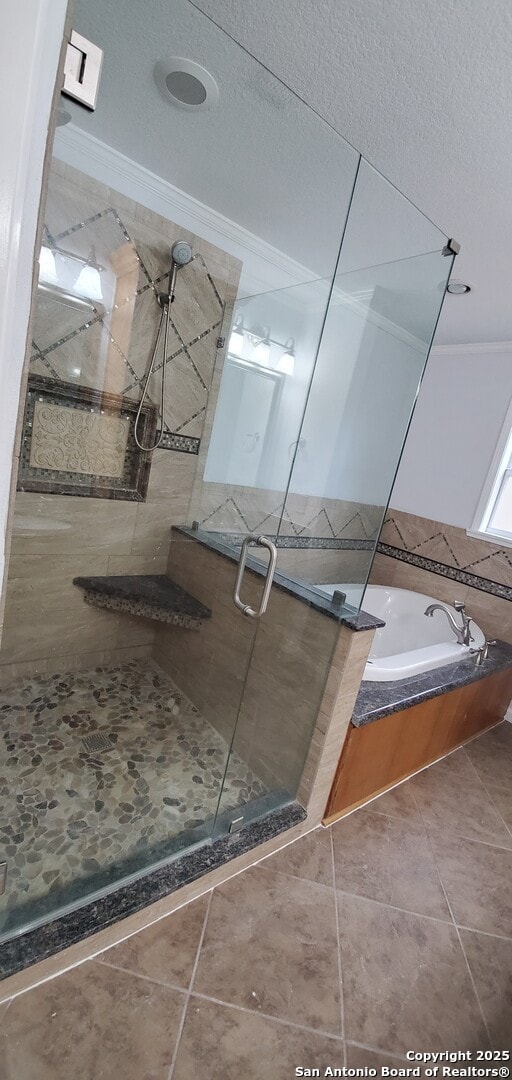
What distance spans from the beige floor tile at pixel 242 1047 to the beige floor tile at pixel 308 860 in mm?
431

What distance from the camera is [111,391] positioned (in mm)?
2080

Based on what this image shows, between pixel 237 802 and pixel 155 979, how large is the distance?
538 millimetres

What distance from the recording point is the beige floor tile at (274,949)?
1.22m

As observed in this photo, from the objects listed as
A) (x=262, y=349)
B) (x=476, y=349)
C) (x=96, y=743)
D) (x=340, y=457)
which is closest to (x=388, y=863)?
(x=96, y=743)

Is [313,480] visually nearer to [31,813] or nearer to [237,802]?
[237,802]

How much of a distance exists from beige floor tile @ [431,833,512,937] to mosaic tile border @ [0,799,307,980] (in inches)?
24.2

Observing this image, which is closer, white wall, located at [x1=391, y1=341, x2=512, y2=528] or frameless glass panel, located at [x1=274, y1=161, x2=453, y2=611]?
frameless glass panel, located at [x1=274, y1=161, x2=453, y2=611]

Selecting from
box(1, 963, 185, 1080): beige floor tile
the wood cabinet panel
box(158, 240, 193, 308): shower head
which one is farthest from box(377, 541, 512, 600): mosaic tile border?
box(1, 963, 185, 1080): beige floor tile

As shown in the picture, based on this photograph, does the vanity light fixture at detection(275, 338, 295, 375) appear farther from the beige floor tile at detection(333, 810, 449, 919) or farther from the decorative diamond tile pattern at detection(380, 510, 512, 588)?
the beige floor tile at detection(333, 810, 449, 919)

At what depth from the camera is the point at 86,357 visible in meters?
1.94

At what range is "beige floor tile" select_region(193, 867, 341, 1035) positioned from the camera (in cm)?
122

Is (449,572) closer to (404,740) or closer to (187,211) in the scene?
(404,740)

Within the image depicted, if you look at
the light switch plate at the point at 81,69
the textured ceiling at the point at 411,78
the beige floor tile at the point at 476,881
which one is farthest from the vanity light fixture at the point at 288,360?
the beige floor tile at the point at 476,881

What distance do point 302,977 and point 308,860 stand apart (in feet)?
1.22
